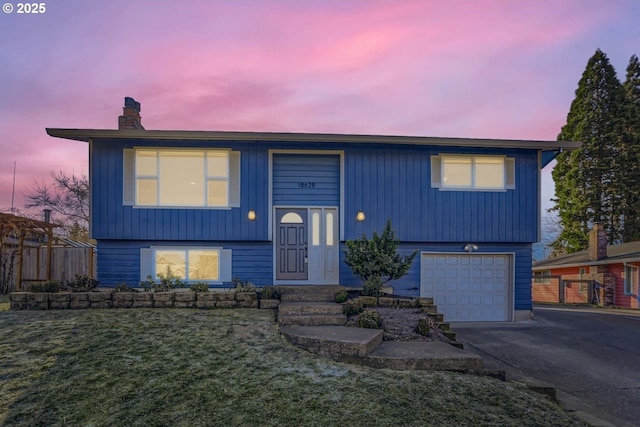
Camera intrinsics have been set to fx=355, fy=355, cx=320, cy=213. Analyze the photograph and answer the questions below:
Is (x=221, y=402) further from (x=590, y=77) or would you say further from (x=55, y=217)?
(x=590, y=77)

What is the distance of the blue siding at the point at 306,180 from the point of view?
1009cm

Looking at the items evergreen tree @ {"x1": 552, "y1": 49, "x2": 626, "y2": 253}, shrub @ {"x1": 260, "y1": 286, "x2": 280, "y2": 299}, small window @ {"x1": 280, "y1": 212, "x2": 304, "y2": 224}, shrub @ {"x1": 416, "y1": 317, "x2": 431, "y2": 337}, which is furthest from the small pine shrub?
evergreen tree @ {"x1": 552, "y1": 49, "x2": 626, "y2": 253}

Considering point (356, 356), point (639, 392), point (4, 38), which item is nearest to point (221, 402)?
point (356, 356)

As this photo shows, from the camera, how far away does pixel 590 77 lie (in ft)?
78.4

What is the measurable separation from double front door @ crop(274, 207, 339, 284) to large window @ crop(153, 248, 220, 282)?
1.77m

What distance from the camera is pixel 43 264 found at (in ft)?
38.4

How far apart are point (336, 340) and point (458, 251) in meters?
6.58

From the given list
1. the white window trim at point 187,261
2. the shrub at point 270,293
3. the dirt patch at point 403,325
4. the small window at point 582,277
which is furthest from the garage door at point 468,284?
the small window at point 582,277

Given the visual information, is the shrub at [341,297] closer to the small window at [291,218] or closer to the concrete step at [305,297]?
→ the concrete step at [305,297]

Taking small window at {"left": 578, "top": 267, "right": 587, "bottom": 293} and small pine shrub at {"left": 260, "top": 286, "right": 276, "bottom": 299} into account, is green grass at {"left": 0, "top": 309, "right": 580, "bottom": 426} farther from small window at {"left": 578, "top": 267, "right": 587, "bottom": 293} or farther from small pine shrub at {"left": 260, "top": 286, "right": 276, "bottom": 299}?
small window at {"left": 578, "top": 267, "right": 587, "bottom": 293}

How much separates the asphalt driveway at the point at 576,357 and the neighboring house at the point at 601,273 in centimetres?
744

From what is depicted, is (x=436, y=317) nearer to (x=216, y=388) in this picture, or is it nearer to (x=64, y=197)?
(x=216, y=388)

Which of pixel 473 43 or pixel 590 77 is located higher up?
pixel 590 77

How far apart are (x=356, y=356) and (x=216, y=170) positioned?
6615 mm
